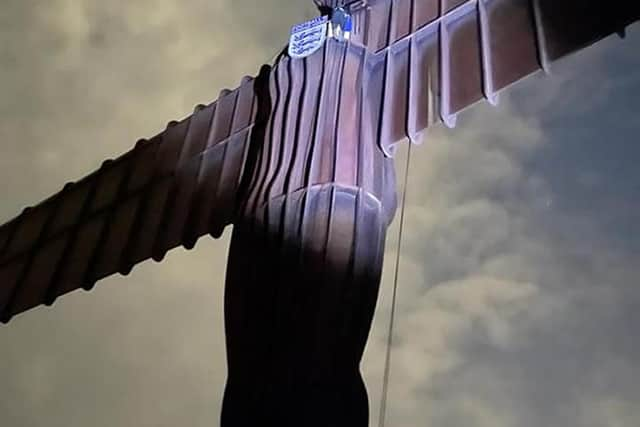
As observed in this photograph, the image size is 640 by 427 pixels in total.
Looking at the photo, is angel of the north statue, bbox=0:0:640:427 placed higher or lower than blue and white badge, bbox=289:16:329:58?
lower

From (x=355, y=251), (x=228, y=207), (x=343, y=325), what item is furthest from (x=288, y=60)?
(x=343, y=325)

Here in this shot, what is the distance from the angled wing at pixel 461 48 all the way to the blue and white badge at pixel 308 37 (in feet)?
0.40

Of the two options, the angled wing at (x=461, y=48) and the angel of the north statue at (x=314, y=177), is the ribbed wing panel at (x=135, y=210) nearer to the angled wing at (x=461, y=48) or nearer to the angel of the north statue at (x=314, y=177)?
the angel of the north statue at (x=314, y=177)

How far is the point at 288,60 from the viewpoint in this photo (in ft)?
10.9

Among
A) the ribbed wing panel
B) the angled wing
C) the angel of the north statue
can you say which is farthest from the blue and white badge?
the ribbed wing panel

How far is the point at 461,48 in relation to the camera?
9.95 ft

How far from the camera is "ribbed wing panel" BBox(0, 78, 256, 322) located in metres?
3.50

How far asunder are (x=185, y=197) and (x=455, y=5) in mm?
1229

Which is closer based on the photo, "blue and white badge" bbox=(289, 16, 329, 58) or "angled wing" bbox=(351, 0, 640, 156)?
"angled wing" bbox=(351, 0, 640, 156)

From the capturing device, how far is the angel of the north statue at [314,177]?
2588 mm

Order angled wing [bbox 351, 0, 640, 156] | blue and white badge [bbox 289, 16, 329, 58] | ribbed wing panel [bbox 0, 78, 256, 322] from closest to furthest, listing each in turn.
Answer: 1. angled wing [bbox 351, 0, 640, 156]
2. blue and white badge [bbox 289, 16, 329, 58]
3. ribbed wing panel [bbox 0, 78, 256, 322]

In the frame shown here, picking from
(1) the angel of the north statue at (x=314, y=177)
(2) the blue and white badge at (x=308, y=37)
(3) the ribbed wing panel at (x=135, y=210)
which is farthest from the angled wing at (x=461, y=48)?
(3) the ribbed wing panel at (x=135, y=210)

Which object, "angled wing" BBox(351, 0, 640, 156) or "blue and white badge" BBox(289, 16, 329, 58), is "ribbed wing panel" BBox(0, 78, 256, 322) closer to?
"blue and white badge" BBox(289, 16, 329, 58)

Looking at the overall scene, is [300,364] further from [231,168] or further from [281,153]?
[231,168]
